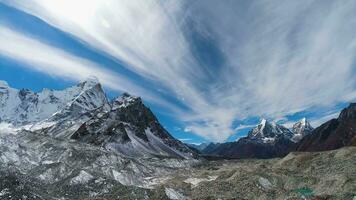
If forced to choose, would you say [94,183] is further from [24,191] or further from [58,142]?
[58,142]

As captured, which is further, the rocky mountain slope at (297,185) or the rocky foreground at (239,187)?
the rocky mountain slope at (297,185)

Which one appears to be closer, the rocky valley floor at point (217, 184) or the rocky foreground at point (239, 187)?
the rocky foreground at point (239, 187)

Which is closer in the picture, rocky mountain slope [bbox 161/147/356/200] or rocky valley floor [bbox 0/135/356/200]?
rocky mountain slope [bbox 161/147/356/200]

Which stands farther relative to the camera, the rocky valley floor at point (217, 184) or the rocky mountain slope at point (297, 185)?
the rocky valley floor at point (217, 184)

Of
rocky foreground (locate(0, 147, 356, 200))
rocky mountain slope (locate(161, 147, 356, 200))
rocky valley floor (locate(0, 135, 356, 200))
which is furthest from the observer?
rocky valley floor (locate(0, 135, 356, 200))

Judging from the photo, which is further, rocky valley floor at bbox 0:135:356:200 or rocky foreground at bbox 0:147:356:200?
rocky valley floor at bbox 0:135:356:200

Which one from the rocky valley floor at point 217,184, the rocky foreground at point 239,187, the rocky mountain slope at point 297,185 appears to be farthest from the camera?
the rocky valley floor at point 217,184

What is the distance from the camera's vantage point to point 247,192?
73938mm

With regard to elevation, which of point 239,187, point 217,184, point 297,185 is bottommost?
point 239,187

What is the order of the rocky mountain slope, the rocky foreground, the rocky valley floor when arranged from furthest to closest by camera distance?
1. the rocky valley floor
2. the rocky mountain slope
3. the rocky foreground

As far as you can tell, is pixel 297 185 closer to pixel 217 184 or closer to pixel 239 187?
pixel 239 187

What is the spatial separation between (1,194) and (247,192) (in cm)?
4229

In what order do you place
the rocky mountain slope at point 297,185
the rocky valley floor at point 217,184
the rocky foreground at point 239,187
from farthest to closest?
the rocky valley floor at point 217,184, the rocky mountain slope at point 297,185, the rocky foreground at point 239,187

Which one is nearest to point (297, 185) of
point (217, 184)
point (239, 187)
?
point (239, 187)
